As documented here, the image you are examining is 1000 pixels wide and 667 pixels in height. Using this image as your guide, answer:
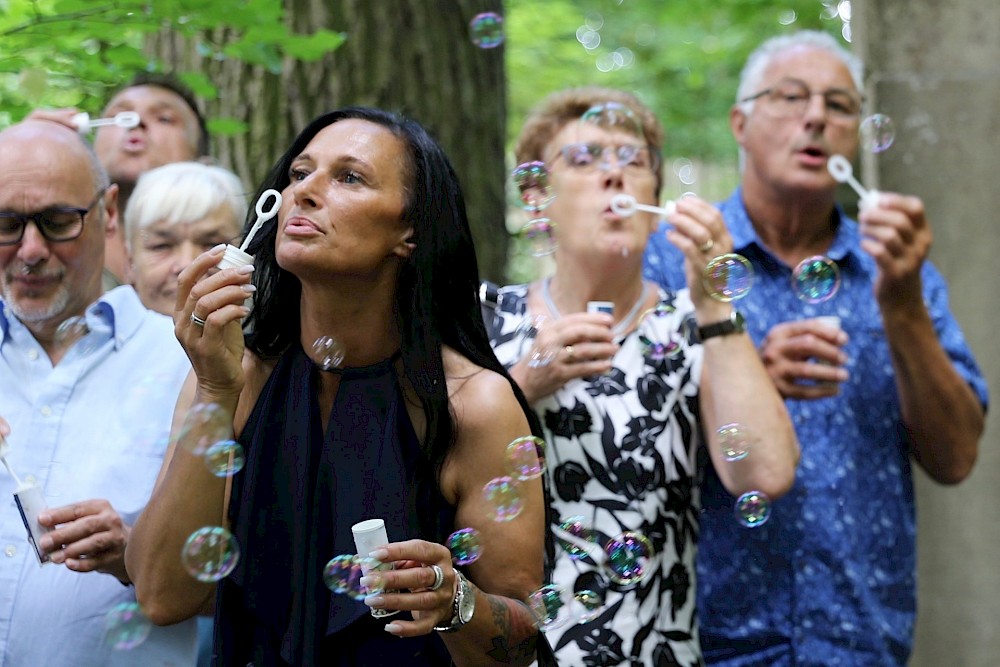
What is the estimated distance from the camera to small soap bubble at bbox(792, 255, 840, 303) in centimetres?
355

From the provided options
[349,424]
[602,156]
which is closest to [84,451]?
[349,424]

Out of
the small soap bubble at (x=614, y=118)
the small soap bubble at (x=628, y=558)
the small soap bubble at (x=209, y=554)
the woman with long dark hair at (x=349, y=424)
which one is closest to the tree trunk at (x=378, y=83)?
the small soap bubble at (x=614, y=118)

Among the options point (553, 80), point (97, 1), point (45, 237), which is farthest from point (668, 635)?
point (553, 80)

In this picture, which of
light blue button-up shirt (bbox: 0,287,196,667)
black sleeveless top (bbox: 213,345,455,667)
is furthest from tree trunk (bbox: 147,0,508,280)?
black sleeveless top (bbox: 213,345,455,667)

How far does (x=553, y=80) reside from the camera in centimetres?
1120

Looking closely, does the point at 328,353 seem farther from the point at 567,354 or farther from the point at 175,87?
the point at 175,87

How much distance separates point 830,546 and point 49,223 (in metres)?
2.15

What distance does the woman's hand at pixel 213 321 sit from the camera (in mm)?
2305

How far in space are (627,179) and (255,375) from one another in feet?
4.04

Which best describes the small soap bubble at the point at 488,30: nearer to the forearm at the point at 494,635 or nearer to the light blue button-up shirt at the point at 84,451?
the light blue button-up shirt at the point at 84,451

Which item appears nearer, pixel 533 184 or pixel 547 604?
pixel 547 604

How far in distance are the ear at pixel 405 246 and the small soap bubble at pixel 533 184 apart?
0.96 metres

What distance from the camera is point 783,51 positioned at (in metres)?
3.97

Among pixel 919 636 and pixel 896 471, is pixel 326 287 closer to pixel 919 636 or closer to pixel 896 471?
pixel 896 471
